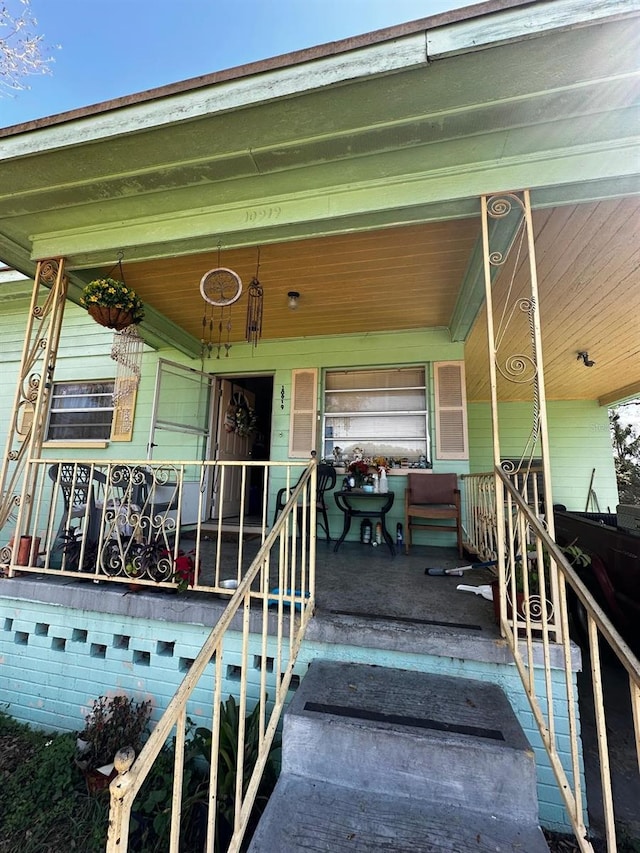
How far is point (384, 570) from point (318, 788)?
1756 mm

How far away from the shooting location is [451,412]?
454 centimetres

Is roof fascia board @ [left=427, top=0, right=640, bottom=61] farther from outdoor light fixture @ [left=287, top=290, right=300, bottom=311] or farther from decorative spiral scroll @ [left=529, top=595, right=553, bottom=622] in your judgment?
decorative spiral scroll @ [left=529, top=595, right=553, bottom=622]

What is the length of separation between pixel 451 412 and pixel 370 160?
291 cm

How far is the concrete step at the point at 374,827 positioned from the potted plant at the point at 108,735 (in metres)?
1.16

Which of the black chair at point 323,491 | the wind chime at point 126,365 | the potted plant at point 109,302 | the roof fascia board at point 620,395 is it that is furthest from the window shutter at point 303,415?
the roof fascia board at point 620,395

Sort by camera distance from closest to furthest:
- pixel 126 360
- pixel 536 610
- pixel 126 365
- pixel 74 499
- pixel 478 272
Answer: pixel 536 610 < pixel 74 499 < pixel 478 272 < pixel 126 365 < pixel 126 360

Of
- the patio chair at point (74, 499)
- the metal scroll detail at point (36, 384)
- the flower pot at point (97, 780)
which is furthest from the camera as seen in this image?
the metal scroll detail at point (36, 384)

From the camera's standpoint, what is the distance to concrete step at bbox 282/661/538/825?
140 cm

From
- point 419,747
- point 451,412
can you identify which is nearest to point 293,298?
point 451,412

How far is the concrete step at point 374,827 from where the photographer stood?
4.13ft

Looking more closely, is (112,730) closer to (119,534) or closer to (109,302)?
(119,534)

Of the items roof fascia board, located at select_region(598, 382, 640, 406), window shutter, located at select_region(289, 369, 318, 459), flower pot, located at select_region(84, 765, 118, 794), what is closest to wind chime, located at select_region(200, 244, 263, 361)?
window shutter, located at select_region(289, 369, 318, 459)

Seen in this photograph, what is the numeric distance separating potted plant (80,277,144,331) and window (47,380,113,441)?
266 cm

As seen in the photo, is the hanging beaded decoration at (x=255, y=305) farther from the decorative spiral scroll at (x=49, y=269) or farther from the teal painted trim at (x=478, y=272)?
the teal painted trim at (x=478, y=272)
